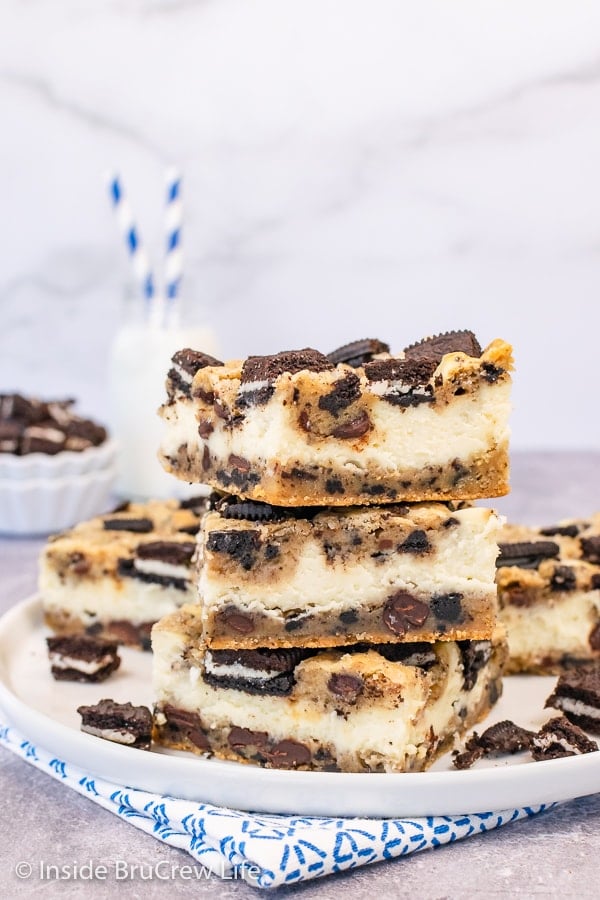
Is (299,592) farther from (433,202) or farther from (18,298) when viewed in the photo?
(18,298)

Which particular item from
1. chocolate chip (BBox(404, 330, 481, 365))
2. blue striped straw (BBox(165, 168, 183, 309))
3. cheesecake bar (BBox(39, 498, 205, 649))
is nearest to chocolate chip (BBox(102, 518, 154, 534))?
cheesecake bar (BBox(39, 498, 205, 649))

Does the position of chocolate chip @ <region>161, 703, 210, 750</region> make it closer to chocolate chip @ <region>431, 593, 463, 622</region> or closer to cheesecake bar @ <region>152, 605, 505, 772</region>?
cheesecake bar @ <region>152, 605, 505, 772</region>

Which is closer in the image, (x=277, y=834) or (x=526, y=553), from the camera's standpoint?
(x=277, y=834)

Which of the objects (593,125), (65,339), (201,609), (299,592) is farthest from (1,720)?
(593,125)

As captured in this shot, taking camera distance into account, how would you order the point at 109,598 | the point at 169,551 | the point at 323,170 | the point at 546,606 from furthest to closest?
the point at 323,170, the point at 109,598, the point at 169,551, the point at 546,606

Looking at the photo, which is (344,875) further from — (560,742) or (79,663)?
(79,663)

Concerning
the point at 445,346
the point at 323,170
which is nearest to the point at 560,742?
the point at 445,346
